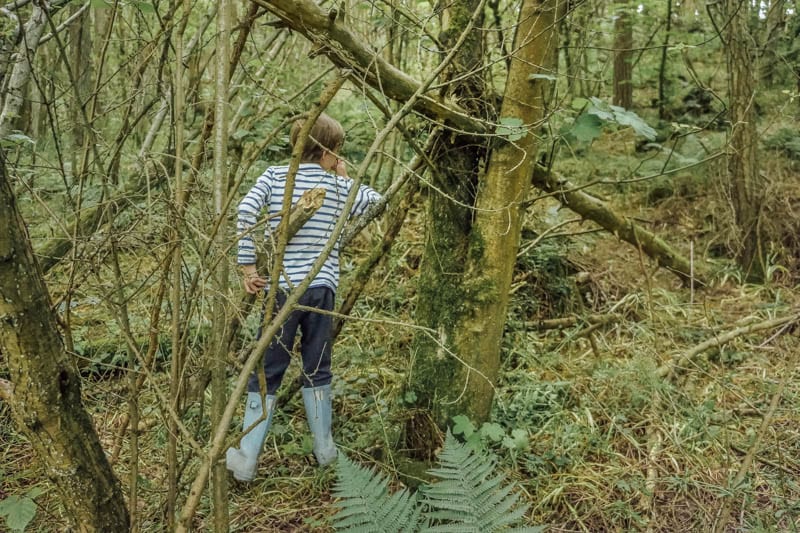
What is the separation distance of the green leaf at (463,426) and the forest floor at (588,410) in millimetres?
123

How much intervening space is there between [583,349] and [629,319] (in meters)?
0.56

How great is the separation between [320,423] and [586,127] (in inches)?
74.3

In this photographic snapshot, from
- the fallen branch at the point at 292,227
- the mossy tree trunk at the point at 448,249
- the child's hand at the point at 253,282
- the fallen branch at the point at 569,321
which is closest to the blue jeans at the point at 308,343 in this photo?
the child's hand at the point at 253,282

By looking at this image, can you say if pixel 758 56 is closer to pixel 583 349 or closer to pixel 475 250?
pixel 583 349

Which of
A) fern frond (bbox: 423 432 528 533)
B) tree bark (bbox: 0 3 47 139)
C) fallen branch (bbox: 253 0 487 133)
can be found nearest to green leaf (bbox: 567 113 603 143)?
fallen branch (bbox: 253 0 487 133)

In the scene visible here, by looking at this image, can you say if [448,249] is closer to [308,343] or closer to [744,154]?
[308,343]

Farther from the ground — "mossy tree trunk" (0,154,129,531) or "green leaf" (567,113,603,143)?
"green leaf" (567,113,603,143)

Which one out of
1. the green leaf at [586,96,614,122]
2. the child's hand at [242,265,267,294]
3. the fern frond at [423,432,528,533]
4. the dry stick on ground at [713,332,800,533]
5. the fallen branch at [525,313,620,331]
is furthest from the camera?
the fallen branch at [525,313,620,331]

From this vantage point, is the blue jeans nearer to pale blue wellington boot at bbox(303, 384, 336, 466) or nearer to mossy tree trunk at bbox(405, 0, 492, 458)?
pale blue wellington boot at bbox(303, 384, 336, 466)

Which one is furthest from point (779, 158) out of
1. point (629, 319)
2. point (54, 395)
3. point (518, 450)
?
point (54, 395)

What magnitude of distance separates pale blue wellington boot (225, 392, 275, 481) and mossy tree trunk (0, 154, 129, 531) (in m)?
1.34

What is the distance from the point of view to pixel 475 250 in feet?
8.95

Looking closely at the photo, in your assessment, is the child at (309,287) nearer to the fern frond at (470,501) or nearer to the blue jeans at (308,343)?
the blue jeans at (308,343)

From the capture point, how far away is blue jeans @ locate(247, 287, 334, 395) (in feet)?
9.39
